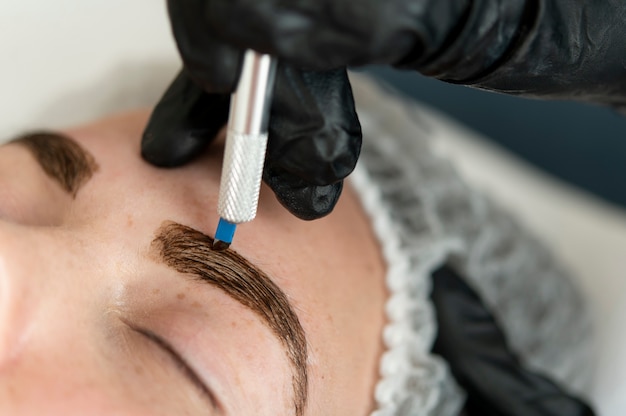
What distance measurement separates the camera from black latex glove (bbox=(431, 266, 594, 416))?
976 mm

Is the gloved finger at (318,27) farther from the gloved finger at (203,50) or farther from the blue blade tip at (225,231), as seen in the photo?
the blue blade tip at (225,231)

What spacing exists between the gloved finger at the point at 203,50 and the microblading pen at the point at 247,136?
0.01m

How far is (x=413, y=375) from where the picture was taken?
91 centimetres

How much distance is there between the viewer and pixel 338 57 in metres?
0.62

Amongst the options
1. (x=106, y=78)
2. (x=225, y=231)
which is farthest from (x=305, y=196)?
(x=106, y=78)

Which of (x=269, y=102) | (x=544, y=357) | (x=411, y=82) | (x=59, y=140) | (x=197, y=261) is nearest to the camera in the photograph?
(x=269, y=102)

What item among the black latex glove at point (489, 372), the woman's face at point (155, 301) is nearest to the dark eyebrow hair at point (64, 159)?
the woman's face at point (155, 301)

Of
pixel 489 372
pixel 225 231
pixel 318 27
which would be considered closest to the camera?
pixel 318 27

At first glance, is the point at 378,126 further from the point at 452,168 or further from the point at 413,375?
the point at 413,375

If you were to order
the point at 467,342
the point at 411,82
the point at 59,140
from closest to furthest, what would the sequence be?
the point at 59,140 < the point at 467,342 < the point at 411,82

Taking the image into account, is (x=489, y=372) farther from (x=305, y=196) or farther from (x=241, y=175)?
(x=241, y=175)

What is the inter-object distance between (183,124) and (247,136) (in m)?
0.21

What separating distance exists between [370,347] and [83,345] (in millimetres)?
380

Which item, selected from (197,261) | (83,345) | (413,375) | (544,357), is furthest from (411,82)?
(83,345)
